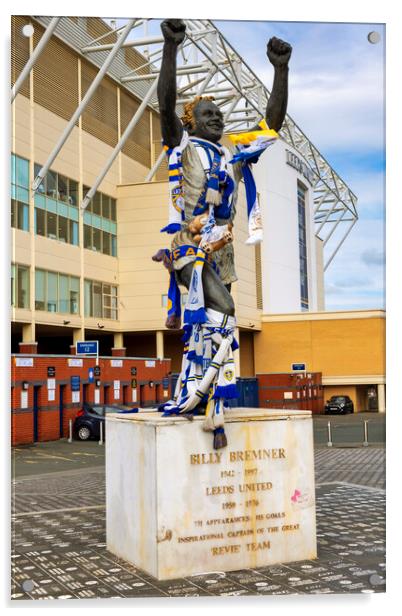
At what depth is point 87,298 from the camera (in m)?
33.4

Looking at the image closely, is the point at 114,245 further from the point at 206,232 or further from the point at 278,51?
the point at 206,232

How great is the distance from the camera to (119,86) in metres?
29.1

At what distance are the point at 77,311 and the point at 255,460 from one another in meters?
→ 25.1

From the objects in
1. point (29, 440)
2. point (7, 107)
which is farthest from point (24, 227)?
point (7, 107)

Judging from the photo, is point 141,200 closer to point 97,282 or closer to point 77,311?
point 97,282

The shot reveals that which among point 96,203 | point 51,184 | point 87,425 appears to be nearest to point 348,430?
point 87,425

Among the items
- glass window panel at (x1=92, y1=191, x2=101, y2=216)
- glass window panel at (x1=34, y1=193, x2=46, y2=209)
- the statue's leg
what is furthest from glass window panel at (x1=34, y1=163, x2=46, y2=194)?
the statue's leg

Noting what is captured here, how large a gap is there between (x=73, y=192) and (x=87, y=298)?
4.81 m

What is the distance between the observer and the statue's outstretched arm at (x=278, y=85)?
7066 millimetres

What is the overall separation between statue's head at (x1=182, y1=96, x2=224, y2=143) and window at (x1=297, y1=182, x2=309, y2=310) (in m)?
46.2

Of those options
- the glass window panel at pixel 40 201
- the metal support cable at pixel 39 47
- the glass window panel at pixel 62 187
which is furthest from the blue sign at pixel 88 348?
the metal support cable at pixel 39 47

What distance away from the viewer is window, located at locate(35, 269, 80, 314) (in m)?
27.5

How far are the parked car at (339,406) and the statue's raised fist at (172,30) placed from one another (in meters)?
33.6

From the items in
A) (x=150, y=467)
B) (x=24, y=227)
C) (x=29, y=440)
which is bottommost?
(x=29, y=440)
